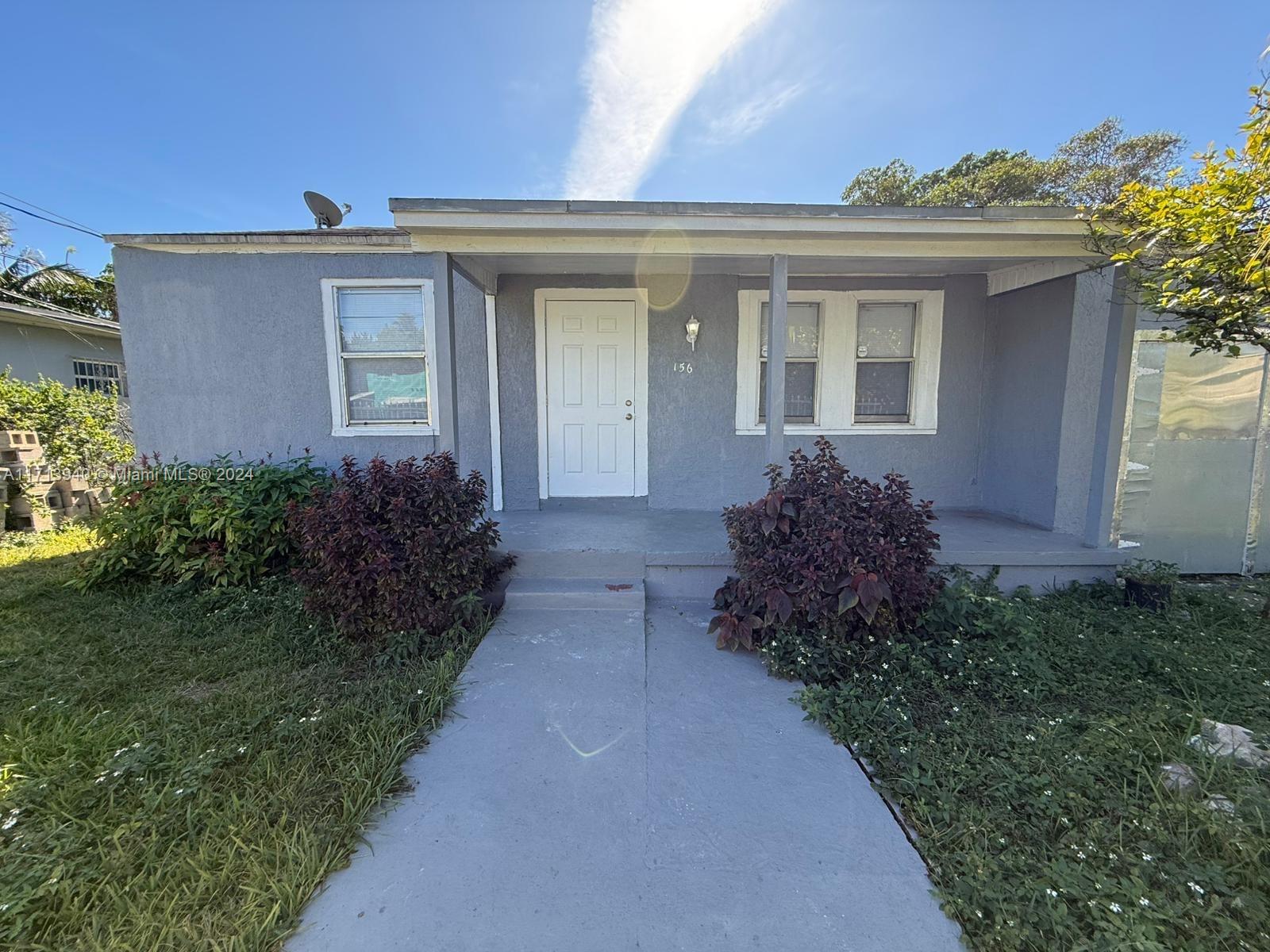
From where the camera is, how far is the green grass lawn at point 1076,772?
153cm

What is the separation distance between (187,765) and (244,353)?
409 centimetres

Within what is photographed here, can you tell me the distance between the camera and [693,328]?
5.39 metres

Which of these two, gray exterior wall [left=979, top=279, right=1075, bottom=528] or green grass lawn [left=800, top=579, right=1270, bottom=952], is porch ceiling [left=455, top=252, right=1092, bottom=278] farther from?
green grass lawn [left=800, top=579, right=1270, bottom=952]

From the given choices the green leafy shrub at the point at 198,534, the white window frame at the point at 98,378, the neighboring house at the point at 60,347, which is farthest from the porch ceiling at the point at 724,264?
the white window frame at the point at 98,378

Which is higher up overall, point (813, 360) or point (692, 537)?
point (813, 360)

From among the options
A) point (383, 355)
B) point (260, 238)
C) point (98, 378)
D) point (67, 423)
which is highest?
point (260, 238)

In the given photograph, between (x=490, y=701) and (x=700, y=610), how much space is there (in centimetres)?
172

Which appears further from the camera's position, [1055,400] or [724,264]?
[724,264]

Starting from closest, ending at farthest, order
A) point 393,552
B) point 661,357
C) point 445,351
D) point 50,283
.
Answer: point 393,552 → point 445,351 → point 661,357 → point 50,283

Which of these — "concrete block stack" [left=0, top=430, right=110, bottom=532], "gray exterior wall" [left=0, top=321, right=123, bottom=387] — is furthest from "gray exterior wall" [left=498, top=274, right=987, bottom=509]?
"gray exterior wall" [left=0, top=321, right=123, bottom=387]

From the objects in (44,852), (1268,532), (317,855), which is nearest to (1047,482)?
(1268,532)

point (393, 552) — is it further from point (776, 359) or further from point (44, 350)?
point (44, 350)

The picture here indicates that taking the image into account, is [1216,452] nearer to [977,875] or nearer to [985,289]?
[985,289]

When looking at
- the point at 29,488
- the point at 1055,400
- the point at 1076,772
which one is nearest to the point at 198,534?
the point at 29,488
